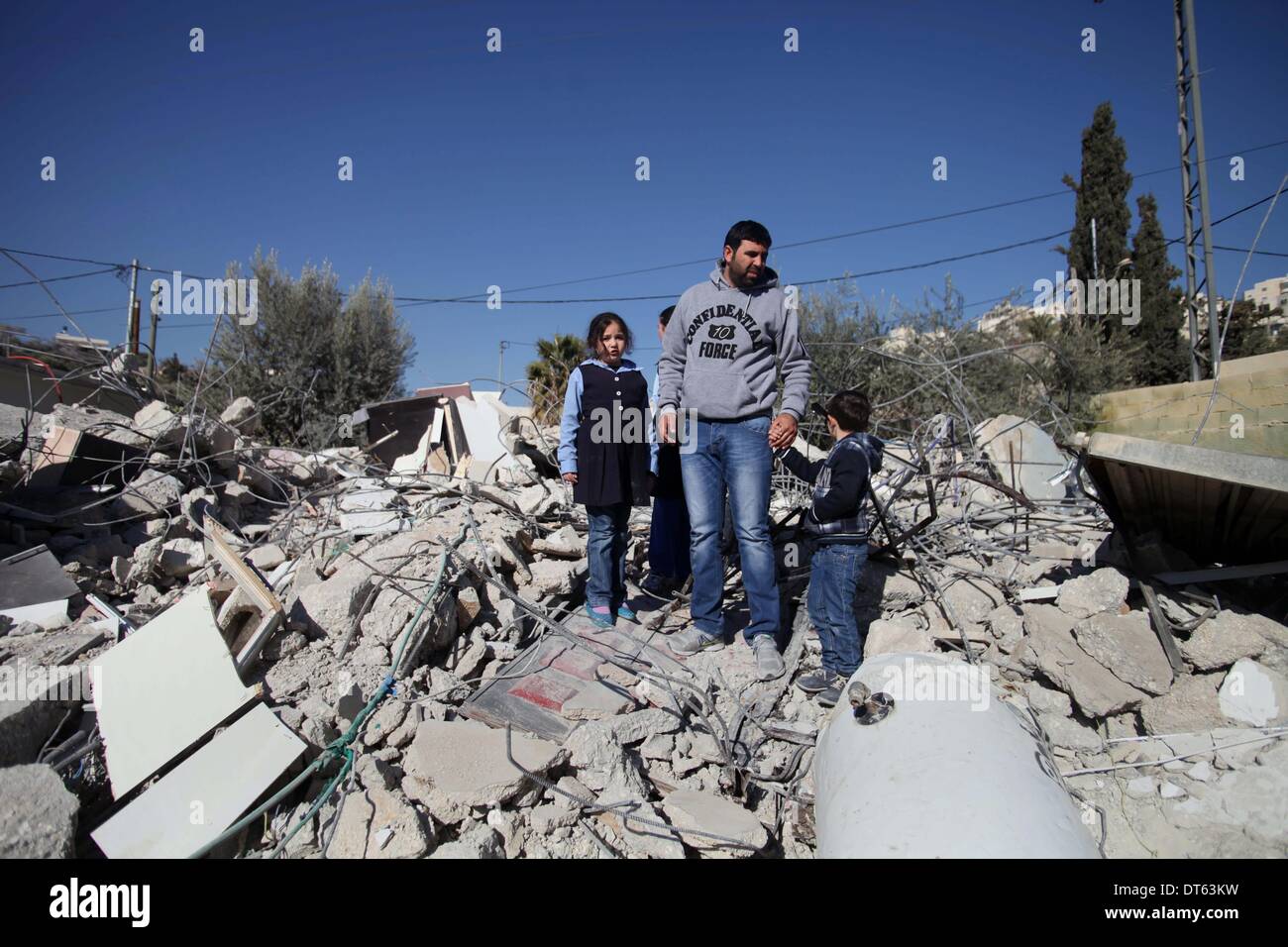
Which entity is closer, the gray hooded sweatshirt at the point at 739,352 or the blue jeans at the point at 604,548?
the gray hooded sweatshirt at the point at 739,352

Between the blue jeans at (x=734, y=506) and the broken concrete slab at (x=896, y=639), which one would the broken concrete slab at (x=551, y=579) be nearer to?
the blue jeans at (x=734, y=506)

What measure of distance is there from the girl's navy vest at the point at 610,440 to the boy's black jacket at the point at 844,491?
2.97ft

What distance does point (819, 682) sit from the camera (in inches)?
111

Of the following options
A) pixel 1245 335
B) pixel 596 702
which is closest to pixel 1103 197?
pixel 1245 335

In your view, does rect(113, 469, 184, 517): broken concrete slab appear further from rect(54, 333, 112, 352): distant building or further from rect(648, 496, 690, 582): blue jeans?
rect(648, 496, 690, 582): blue jeans

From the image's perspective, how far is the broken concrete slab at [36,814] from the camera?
176 cm

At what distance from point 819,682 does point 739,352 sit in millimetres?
1510

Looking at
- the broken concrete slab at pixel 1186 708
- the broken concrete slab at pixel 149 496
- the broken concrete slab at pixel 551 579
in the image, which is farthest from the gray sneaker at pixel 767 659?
the broken concrete slab at pixel 149 496

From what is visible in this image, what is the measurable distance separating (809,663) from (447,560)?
182 centimetres

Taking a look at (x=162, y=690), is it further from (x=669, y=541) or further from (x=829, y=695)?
(x=829, y=695)

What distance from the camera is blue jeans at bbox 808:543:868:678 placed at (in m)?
2.86

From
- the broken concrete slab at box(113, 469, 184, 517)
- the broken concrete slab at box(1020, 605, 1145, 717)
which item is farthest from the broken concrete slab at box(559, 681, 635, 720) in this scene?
the broken concrete slab at box(113, 469, 184, 517)
